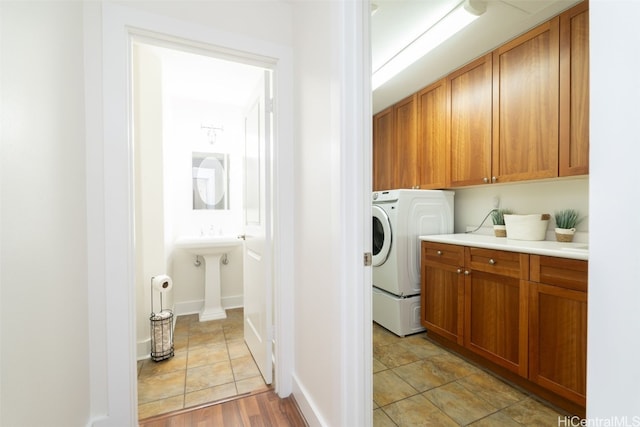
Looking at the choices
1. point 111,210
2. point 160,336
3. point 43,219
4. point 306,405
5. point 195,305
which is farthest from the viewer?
point 195,305

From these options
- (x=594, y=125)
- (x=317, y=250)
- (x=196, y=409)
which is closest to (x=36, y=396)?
(x=196, y=409)

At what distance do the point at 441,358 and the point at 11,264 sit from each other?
2.42 m

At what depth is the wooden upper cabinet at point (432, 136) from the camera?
A: 2429mm

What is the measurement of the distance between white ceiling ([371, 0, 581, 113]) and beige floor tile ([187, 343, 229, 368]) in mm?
2631

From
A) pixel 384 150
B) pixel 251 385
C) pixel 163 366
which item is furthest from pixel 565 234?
pixel 163 366

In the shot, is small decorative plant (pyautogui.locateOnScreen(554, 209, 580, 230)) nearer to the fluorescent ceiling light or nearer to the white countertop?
the white countertop

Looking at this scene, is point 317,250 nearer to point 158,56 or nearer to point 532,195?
point 532,195

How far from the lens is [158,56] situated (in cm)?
214

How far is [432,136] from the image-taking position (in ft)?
8.38

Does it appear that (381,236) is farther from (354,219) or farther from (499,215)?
(354,219)

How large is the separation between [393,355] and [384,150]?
218cm

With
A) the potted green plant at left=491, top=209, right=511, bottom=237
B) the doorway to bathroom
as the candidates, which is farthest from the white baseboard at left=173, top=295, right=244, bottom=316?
the potted green plant at left=491, top=209, right=511, bottom=237

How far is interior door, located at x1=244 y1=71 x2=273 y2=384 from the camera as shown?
1685mm

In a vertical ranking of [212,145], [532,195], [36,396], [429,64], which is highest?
[429,64]
